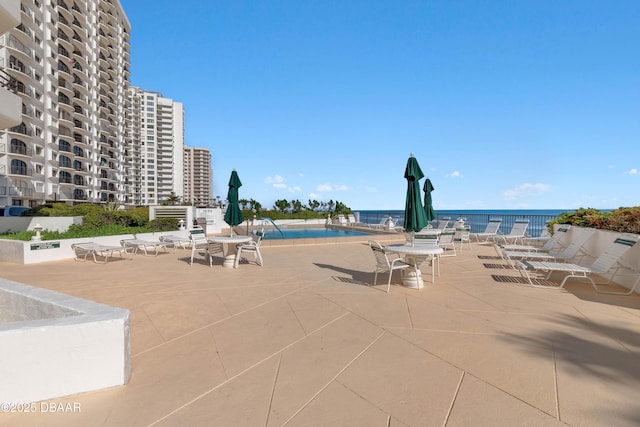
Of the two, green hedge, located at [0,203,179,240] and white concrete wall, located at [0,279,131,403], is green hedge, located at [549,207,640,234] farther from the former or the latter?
green hedge, located at [0,203,179,240]

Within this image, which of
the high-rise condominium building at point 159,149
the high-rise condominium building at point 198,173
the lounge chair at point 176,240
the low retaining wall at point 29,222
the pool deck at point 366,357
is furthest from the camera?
the high-rise condominium building at point 198,173

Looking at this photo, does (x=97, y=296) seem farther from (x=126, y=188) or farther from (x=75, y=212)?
(x=126, y=188)

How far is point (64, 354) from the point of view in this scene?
2.26 meters

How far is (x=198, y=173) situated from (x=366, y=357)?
5073 inches

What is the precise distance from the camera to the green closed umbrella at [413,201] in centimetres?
640

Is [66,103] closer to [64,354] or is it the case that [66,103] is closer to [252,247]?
[252,247]

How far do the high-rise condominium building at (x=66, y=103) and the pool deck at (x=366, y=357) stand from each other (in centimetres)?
3313

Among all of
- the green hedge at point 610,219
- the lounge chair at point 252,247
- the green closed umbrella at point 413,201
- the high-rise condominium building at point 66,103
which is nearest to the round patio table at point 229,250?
the lounge chair at point 252,247

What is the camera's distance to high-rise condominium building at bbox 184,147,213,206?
117375mm

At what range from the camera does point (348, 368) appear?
2719 millimetres

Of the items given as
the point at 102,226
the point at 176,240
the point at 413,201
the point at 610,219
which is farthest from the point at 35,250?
the point at 610,219

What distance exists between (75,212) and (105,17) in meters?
48.9

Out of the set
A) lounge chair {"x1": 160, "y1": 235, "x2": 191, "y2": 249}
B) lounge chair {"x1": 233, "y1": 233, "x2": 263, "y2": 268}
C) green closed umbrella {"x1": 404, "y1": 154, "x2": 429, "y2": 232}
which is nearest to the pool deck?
green closed umbrella {"x1": 404, "y1": 154, "x2": 429, "y2": 232}

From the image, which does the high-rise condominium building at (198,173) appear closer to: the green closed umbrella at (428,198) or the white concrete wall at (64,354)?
the green closed umbrella at (428,198)
